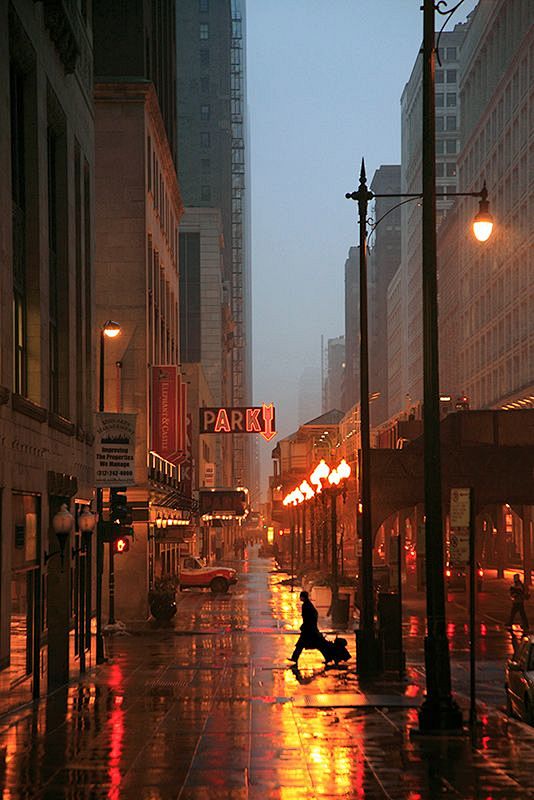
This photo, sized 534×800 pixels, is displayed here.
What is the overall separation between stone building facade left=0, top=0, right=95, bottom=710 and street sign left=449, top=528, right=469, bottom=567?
8130mm

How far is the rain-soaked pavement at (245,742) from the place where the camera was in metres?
14.9

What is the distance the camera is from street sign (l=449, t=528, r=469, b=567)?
18984 mm

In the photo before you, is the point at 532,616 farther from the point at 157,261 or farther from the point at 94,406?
the point at 157,261

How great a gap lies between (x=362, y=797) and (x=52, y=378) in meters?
24.3

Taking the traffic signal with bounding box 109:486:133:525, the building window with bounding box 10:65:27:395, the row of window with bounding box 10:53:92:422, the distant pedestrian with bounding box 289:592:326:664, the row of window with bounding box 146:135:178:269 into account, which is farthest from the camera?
the row of window with bounding box 146:135:178:269

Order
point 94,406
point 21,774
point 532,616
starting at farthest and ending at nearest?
point 532,616 → point 94,406 → point 21,774

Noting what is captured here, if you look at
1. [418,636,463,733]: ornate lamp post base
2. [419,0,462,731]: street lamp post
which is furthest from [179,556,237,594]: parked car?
[418,636,463,733]: ornate lamp post base

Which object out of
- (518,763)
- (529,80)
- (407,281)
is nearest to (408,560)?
(529,80)

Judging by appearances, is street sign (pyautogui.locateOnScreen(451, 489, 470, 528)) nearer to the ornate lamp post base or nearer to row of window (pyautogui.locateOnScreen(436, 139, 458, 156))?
the ornate lamp post base

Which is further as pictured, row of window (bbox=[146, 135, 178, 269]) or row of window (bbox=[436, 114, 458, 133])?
row of window (bbox=[436, 114, 458, 133])

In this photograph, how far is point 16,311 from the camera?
31.5m

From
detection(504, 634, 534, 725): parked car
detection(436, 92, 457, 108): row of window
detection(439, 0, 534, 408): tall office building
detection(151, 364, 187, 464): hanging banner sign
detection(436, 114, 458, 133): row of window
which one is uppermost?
detection(436, 92, 457, 108): row of window

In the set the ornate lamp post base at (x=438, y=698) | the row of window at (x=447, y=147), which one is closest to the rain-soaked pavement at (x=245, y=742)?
the ornate lamp post base at (x=438, y=698)

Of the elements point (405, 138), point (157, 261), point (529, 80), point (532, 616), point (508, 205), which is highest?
point (405, 138)
